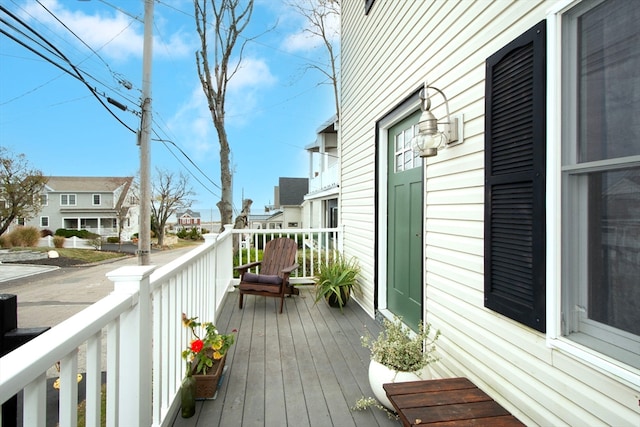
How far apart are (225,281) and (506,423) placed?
396 cm

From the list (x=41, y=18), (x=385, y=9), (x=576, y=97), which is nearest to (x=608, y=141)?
Result: (x=576, y=97)

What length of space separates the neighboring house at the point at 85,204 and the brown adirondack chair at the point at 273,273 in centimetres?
3325

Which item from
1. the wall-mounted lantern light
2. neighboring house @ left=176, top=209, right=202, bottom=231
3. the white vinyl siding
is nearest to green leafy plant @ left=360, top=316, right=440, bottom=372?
the wall-mounted lantern light

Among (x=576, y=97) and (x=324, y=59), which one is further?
(x=324, y=59)

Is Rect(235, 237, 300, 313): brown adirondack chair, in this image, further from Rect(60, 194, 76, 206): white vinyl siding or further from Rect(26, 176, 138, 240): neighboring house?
Rect(60, 194, 76, 206): white vinyl siding

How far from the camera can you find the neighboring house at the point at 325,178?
12.8 m

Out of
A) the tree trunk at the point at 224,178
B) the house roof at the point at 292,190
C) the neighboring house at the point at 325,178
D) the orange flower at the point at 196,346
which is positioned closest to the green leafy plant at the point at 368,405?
the orange flower at the point at 196,346

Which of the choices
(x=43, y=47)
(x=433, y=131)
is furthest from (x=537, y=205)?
(x=43, y=47)

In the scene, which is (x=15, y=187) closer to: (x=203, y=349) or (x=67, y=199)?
(x=67, y=199)

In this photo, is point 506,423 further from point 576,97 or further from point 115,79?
point 115,79

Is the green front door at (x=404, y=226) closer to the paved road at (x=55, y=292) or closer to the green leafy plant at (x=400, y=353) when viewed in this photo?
the green leafy plant at (x=400, y=353)

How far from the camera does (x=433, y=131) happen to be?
6.89 feet

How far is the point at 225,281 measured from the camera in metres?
4.80

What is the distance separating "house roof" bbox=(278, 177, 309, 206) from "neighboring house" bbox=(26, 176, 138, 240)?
55.1ft
